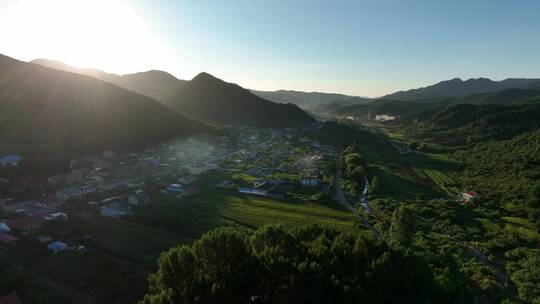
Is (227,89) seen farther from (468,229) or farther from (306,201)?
(468,229)

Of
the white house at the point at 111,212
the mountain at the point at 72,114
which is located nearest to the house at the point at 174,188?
the white house at the point at 111,212

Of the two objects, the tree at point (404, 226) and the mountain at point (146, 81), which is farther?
the mountain at point (146, 81)

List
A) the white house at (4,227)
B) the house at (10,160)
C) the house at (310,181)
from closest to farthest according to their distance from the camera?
the white house at (4,227), the house at (10,160), the house at (310,181)

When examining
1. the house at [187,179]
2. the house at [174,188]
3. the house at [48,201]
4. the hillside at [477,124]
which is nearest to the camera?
the house at [48,201]

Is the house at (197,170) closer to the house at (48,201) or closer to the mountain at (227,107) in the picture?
the house at (48,201)

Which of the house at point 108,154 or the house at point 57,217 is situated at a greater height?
the house at point 108,154

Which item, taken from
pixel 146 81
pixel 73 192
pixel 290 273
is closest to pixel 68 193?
pixel 73 192
